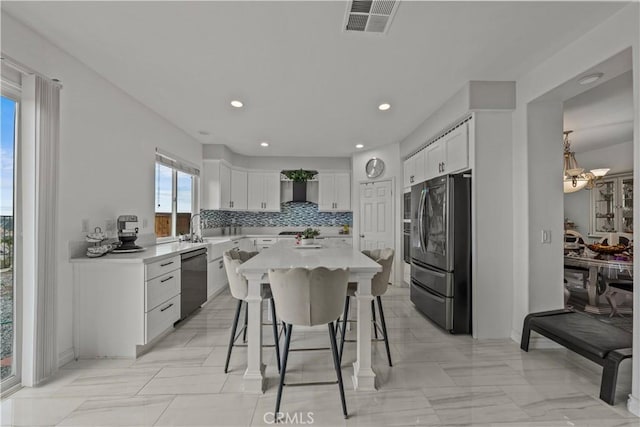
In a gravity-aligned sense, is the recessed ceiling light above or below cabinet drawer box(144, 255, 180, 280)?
above

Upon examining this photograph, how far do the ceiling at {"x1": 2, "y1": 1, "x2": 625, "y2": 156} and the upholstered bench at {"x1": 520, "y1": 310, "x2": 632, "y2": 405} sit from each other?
2220mm

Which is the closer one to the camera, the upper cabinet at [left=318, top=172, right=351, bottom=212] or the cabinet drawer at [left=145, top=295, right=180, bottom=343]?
the cabinet drawer at [left=145, top=295, right=180, bottom=343]

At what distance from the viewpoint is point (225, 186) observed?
5926mm

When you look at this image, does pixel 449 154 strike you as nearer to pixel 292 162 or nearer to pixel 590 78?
pixel 590 78

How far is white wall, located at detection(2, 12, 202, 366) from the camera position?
2.36 m

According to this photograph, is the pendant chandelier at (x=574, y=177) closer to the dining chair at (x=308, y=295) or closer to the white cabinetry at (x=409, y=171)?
the white cabinetry at (x=409, y=171)

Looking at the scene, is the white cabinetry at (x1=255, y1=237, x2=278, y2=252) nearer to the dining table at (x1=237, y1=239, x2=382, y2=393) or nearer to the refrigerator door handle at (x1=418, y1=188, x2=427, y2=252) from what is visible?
the refrigerator door handle at (x1=418, y1=188, x2=427, y2=252)

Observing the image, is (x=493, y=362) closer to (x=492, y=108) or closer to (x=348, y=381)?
(x=348, y=381)

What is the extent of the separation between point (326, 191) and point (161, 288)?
4.32 m

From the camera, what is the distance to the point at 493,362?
2.61 m

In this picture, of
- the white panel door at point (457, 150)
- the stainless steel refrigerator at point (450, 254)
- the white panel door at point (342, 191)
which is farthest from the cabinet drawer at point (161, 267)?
the white panel door at point (342, 191)

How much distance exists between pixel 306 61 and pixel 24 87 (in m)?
2.07

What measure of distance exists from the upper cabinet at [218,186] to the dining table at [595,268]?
531 centimetres

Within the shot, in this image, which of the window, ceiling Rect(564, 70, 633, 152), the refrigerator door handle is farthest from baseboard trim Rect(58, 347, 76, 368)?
ceiling Rect(564, 70, 633, 152)
